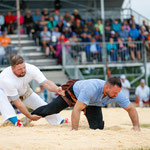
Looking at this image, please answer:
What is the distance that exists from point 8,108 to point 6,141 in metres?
1.92

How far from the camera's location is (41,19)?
52.7 ft

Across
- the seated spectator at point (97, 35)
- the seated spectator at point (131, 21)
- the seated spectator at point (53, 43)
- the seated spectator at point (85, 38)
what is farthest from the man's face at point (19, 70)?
the seated spectator at point (131, 21)

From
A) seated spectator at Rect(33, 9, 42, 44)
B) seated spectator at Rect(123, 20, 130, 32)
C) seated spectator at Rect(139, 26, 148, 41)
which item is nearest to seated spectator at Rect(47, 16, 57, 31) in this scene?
seated spectator at Rect(33, 9, 42, 44)

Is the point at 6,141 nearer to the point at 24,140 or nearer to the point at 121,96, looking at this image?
the point at 24,140

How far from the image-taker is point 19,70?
6227 millimetres

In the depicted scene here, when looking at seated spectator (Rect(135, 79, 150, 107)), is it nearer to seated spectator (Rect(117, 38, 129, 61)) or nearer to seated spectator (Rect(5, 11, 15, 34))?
seated spectator (Rect(117, 38, 129, 61))

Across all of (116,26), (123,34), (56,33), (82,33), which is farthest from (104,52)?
(56,33)

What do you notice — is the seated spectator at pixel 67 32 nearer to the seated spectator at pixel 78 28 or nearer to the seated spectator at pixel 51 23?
the seated spectator at pixel 78 28

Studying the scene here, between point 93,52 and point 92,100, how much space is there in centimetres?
883

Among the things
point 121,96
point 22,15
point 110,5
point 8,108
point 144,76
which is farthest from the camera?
point 110,5

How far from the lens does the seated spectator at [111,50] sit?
14727mm

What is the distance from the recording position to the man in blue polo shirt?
5594 mm

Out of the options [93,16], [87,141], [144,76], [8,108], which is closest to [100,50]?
[144,76]

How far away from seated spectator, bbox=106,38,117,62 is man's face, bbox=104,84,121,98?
9.24 m
